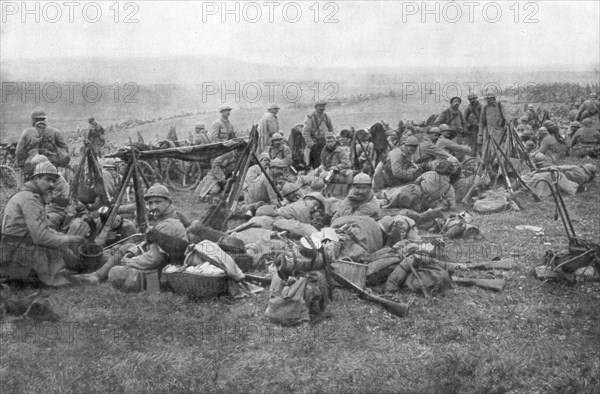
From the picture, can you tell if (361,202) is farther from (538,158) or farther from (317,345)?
(538,158)

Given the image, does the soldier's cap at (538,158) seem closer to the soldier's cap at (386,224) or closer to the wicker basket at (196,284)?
the soldier's cap at (386,224)

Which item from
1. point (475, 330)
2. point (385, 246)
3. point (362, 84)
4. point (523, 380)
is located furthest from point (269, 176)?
point (362, 84)

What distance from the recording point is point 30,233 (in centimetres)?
654

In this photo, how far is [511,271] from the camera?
7359mm

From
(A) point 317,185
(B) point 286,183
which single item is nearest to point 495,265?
(B) point 286,183

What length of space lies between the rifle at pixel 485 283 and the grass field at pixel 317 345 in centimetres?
10

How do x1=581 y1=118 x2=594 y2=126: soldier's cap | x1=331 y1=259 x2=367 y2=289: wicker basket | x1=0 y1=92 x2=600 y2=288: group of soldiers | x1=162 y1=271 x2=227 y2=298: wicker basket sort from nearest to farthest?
1. x1=162 y1=271 x2=227 y2=298: wicker basket
2. x1=331 y1=259 x2=367 y2=289: wicker basket
3. x1=0 y1=92 x2=600 y2=288: group of soldiers
4. x1=581 y1=118 x2=594 y2=126: soldier's cap

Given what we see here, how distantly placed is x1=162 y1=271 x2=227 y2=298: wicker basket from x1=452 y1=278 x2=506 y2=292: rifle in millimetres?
2710

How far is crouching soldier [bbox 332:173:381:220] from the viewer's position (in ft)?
27.1

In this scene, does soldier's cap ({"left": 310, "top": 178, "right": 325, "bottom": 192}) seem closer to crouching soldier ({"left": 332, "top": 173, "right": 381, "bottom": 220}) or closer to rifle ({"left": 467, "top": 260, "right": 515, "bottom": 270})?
crouching soldier ({"left": 332, "top": 173, "right": 381, "bottom": 220})

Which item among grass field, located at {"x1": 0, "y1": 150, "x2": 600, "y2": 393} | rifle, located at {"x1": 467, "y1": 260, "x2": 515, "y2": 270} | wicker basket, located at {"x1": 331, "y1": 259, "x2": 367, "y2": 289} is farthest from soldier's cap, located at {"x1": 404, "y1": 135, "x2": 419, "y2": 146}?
wicker basket, located at {"x1": 331, "y1": 259, "x2": 367, "y2": 289}

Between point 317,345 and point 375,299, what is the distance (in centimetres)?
114

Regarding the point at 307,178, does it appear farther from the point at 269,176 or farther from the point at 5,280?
the point at 5,280

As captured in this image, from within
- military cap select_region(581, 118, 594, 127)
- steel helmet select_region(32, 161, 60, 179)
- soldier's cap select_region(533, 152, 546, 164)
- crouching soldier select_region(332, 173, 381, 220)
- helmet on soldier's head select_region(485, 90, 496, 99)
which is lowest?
crouching soldier select_region(332, 173, 381, 220)
